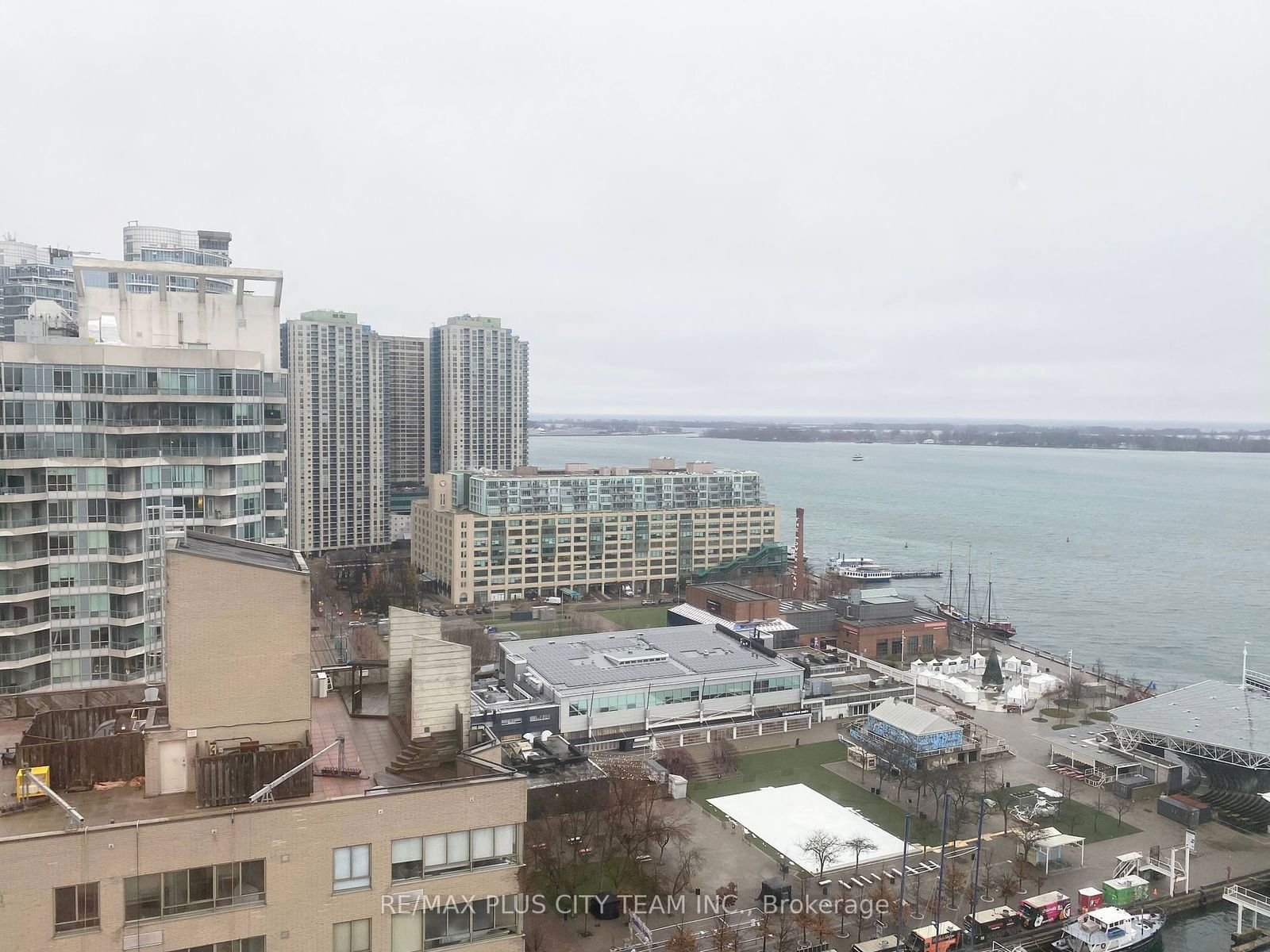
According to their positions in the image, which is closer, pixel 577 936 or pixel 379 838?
pixel 379 838

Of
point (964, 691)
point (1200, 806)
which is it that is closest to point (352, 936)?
point (1200, 806)

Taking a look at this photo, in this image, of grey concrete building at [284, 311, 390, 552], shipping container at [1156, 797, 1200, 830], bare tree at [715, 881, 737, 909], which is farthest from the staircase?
grey concrete building at [284, 311, 390, 552]

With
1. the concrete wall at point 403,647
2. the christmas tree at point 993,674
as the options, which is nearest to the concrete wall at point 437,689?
the concrete wall at point 403,647

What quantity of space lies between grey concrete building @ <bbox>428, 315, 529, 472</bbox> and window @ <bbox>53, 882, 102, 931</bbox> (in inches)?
2776

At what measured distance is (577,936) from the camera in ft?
61.4

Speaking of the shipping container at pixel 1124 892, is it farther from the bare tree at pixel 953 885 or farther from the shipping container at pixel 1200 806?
Result: the shipping container at pixel 1200 806

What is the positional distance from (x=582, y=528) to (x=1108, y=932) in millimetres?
41237

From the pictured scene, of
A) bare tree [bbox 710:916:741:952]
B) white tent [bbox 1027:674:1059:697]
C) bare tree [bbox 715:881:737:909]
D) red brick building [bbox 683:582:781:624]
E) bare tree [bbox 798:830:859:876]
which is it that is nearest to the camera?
bare tree [bbox 710:916:741:952]

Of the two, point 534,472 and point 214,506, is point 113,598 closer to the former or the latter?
point 214,506

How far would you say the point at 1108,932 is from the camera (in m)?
18.9

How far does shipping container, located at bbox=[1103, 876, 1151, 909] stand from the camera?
2067cm

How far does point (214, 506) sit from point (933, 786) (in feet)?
67.2

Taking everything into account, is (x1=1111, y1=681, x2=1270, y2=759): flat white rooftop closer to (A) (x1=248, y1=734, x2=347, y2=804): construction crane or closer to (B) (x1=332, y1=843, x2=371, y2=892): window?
(B) (x1=332, y1=843, x2=371, y2=892): window

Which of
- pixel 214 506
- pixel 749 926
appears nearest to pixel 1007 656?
pixel 749 926
